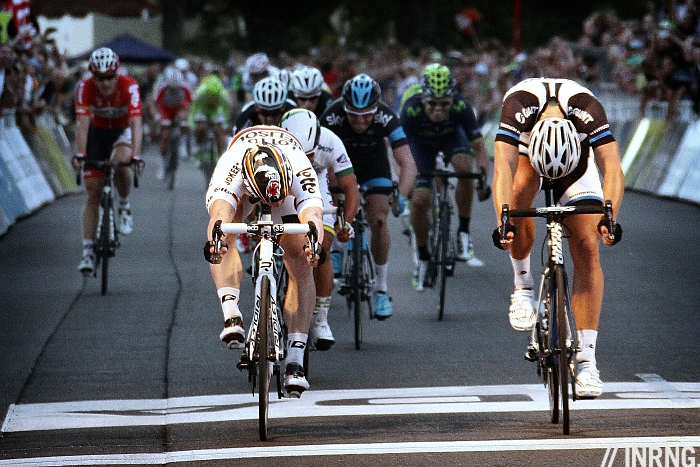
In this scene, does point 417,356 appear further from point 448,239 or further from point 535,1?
point 535,1

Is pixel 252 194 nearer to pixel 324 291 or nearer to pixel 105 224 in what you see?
pixel 324 291

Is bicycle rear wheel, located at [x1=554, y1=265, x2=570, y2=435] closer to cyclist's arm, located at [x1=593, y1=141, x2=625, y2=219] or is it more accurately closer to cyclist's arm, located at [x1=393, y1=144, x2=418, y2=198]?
cyclist's arm, located at [x1=593, y1=141, x2=625, y2=219]

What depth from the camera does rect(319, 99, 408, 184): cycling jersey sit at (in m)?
11.7

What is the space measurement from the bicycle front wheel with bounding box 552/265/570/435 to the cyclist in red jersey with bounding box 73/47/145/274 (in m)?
7.15

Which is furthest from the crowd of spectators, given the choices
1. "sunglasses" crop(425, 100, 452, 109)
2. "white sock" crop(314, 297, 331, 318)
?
"white sock" crop(314, 297, 331, 318)

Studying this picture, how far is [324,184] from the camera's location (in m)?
10.1

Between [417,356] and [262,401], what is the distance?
292cm

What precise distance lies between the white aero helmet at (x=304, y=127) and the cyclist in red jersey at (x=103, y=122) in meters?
4.71

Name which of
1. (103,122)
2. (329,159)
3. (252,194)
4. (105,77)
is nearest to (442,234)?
(329,159)

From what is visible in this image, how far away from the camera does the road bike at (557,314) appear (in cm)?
757

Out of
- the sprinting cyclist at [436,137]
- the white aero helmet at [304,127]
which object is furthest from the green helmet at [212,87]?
the white aero helmet at [304,127]

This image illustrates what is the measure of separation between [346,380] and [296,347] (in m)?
1.13

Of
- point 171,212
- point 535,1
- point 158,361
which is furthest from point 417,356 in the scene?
point 535,1

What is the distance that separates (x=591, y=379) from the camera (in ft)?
25.8
